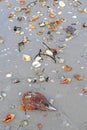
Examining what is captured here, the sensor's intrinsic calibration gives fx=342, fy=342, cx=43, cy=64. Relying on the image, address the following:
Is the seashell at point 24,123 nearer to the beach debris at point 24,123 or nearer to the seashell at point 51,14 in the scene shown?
the beach debris at point 24,123

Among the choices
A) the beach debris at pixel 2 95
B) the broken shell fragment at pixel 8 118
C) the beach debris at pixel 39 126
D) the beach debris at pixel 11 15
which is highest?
the beach debris at pixel 11 15

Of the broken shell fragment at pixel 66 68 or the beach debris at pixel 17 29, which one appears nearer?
the broken shell fragment at pixel 66 68

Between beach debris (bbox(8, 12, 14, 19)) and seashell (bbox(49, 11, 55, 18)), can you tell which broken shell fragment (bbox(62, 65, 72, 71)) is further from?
beach debris (bbox(8, 12, 14, 19))

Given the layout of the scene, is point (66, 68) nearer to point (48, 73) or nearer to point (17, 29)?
point (48, 73)

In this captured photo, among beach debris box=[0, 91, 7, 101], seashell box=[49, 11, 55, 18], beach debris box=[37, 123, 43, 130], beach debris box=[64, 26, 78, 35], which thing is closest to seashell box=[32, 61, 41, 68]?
beach debris box=[0, 91, 7, 101]

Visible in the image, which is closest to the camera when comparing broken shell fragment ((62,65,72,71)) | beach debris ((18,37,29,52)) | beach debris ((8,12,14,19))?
broken shell fragment ((62,65,72,71))

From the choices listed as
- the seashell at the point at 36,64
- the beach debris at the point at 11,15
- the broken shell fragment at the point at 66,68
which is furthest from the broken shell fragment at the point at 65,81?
the beach debris at the point at 11,15

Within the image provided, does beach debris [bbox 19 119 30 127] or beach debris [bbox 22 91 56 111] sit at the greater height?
beach debris [bbox 22 91 56 111]

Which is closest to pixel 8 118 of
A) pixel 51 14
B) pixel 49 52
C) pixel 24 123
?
pixel 24 123
